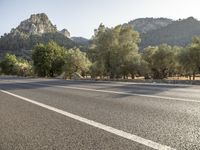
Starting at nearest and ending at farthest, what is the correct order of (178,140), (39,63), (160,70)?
(178,140) → (160,70) → (39,63)

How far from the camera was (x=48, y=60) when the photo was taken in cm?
8838

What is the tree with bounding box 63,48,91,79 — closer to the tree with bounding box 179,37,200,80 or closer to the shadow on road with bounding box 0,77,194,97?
the tree with bounding box 179,37,200,80

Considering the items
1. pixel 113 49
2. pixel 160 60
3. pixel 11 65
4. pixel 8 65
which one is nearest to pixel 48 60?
pixel 160 60

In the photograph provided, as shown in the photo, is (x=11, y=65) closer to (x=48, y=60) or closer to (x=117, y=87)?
(x=48, y=60)

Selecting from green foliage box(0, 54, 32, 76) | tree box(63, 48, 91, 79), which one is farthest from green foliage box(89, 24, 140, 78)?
green foliage box(0, 54, 32, 76)

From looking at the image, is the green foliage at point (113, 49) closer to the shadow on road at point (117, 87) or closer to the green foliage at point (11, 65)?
the shadow on road at point (117, 87)

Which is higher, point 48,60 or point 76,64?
point 48,60

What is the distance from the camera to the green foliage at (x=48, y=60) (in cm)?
8762

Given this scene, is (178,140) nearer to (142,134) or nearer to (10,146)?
(142,134)

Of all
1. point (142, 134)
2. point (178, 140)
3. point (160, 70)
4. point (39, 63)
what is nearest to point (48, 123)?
point (142, 134)

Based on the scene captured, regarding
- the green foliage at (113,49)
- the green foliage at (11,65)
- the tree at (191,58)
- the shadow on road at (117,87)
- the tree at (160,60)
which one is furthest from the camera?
the green foliage at (11,65)

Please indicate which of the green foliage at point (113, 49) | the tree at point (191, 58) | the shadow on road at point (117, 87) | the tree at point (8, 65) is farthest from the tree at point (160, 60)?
the tree at point (8, 65)

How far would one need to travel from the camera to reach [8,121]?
8.16 m

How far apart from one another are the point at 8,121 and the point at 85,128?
8.30 ft
